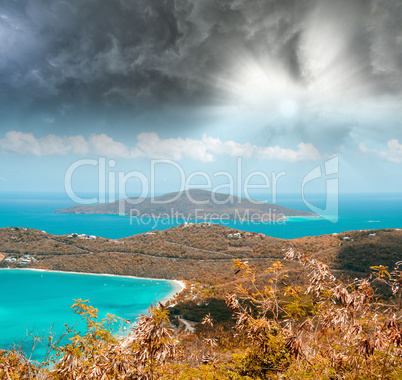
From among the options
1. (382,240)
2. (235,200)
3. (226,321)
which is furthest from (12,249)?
(235,200)

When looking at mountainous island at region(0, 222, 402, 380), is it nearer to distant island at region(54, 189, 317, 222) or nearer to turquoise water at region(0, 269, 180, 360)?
turquoise water at region(0, 269, 180, 360)

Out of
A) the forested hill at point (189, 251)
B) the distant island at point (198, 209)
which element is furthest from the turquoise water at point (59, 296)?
the distant island at point (198, 209)

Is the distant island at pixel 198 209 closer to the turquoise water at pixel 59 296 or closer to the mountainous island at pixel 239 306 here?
the mountainous island at pixel 239 306

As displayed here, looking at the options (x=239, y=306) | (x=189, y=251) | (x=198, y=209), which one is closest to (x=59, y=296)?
(x=189, y=251)

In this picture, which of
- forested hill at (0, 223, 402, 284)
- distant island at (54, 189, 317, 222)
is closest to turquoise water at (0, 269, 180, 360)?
forested hill at (0, 223, 402, 284)

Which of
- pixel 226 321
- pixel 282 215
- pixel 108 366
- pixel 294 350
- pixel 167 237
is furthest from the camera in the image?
pixel 282 215

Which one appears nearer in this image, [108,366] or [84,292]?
[108,366]

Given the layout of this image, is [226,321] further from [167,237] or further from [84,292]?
[167,237]

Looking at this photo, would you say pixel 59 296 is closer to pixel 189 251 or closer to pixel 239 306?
pixel 189 251
